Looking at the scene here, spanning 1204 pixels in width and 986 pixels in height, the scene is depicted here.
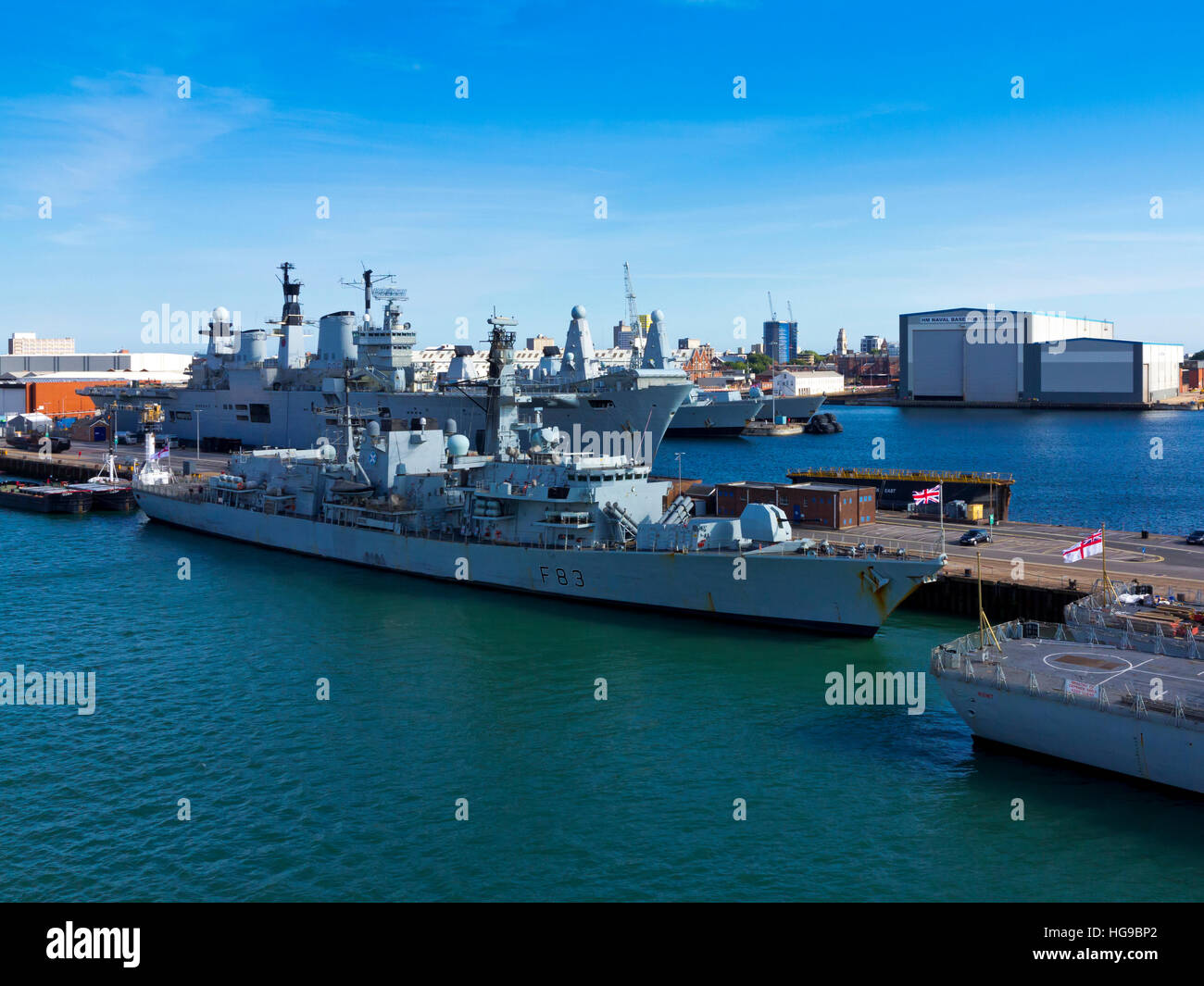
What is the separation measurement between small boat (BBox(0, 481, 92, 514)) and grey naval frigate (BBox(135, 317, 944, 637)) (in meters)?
11.3

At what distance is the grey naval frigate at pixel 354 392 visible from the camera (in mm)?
75188

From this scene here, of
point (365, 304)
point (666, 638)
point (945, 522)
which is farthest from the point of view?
point (365, 304)

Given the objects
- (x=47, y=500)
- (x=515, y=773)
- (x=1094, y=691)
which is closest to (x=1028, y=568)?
(x=1094, y=691)

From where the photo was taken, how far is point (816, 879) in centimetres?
1719

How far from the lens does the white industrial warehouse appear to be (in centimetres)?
15888

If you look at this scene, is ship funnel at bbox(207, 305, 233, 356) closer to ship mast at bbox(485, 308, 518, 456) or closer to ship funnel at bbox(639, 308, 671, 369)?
ship funnel at bbox(639, 308, 671, 369)

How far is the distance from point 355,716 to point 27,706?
28.6ft

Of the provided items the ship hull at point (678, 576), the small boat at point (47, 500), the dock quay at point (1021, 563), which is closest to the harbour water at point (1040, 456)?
the dock quay at point (1021, 563)

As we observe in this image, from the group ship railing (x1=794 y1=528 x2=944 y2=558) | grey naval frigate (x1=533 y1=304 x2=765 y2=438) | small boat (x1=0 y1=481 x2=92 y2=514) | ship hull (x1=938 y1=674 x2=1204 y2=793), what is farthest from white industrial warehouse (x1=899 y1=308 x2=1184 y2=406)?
ship hull (x1=938 y1=674 x2=1204 y2=793)

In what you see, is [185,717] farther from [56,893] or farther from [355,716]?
[56,893]

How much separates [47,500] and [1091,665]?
58.9 metres
